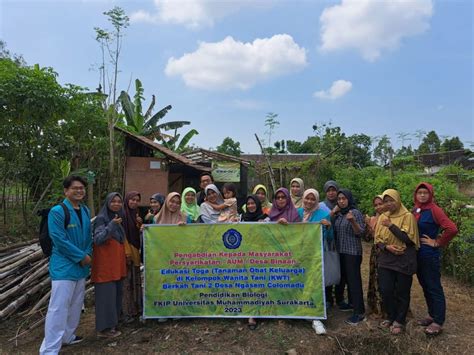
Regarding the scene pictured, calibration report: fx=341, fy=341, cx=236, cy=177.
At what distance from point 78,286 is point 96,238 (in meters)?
0.49

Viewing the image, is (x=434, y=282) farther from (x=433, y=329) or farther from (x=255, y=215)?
(x=255, y=215)

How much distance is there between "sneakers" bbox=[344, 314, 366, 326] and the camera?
3621 mm

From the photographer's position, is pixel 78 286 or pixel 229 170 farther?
pixel 229 170

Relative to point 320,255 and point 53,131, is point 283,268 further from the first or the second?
point 53,131

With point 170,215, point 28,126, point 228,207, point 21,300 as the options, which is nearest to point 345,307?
point 228,207

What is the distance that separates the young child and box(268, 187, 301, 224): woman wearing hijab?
0.48 metres

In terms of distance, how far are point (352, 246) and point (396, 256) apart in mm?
458

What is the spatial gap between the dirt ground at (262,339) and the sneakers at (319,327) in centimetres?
5

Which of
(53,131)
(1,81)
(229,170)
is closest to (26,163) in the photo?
(53,131)

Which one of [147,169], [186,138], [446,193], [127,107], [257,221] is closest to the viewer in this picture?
[257,221]

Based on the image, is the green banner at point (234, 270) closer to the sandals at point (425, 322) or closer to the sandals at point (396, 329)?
the sandals at point (396, 329)

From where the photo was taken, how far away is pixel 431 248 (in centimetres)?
334

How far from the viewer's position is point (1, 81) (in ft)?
20.1

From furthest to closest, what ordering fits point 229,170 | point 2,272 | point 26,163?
1. point 229,170
2. point 26,163
3. point 2,272
